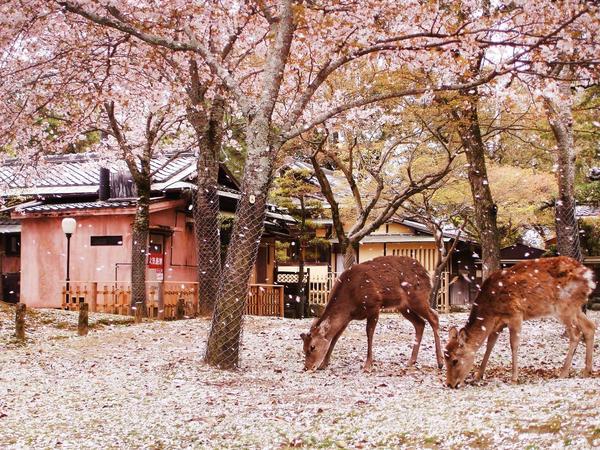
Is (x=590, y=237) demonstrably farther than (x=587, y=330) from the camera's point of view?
Yes

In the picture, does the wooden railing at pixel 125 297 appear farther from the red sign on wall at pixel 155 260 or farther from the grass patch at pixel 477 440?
the grass patch at pixel 477 440

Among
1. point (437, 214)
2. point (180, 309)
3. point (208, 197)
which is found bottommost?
point (180, 309)

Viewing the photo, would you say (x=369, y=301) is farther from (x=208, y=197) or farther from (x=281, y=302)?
(x=281, y=302)

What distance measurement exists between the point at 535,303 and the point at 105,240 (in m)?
19.6

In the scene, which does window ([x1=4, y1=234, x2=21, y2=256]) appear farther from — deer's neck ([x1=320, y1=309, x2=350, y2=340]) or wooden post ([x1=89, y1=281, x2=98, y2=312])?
deer's neck ([x1=320, y1=309, x2=350, y2=340])

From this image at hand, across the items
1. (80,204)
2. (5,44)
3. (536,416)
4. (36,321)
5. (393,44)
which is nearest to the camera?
(536,416)

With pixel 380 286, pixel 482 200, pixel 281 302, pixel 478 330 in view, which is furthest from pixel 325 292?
pixel 478 330

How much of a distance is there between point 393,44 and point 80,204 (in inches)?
721

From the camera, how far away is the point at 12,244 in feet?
102

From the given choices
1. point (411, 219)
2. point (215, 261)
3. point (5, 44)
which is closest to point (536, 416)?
point (5, 44)

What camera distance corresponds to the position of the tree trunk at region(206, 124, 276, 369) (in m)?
11.3

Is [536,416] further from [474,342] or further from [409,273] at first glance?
[409,273]

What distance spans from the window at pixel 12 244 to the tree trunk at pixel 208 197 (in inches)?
564

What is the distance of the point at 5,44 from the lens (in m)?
13.6
